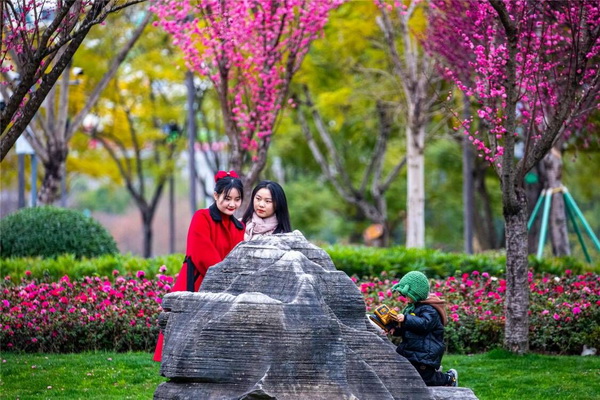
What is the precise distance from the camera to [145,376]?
830cm

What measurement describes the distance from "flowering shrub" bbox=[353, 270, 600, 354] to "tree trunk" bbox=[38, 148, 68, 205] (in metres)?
7.71

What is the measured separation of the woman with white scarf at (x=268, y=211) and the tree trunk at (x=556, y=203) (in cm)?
1015

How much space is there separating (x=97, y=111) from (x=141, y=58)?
1961 millimetres

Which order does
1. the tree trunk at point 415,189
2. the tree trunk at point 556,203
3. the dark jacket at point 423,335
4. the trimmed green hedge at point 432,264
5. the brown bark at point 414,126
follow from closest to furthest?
1. the dark jacket at point 423,335
2. the trimmed green hedge at point 432,264
3. the tree trunk at point 556,203
4. the brown bark at point 414,126
5. the tree trunk at point 415,189

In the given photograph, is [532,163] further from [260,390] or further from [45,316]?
[45,316]

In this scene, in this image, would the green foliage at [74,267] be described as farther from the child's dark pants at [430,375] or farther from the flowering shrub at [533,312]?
the child's dark pants at [430,375]

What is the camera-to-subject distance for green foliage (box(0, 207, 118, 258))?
13.1 meters

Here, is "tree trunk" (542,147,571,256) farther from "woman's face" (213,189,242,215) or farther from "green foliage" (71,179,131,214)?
"green foliage" (71,179,131,214)

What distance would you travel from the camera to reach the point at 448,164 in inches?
1117

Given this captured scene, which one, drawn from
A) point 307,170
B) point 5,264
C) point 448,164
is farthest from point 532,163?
point 307,170

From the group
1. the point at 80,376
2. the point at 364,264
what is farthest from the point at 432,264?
the point at 80,376

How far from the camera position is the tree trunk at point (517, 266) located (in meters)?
9.13

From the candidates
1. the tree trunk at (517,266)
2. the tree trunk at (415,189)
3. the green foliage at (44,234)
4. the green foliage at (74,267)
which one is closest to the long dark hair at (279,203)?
the tree trunk at (517,266)

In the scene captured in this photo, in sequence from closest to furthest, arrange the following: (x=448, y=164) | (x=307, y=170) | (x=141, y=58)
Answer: (x=141, y=58) < (x=448, y=164) < (x=307, y=170)
